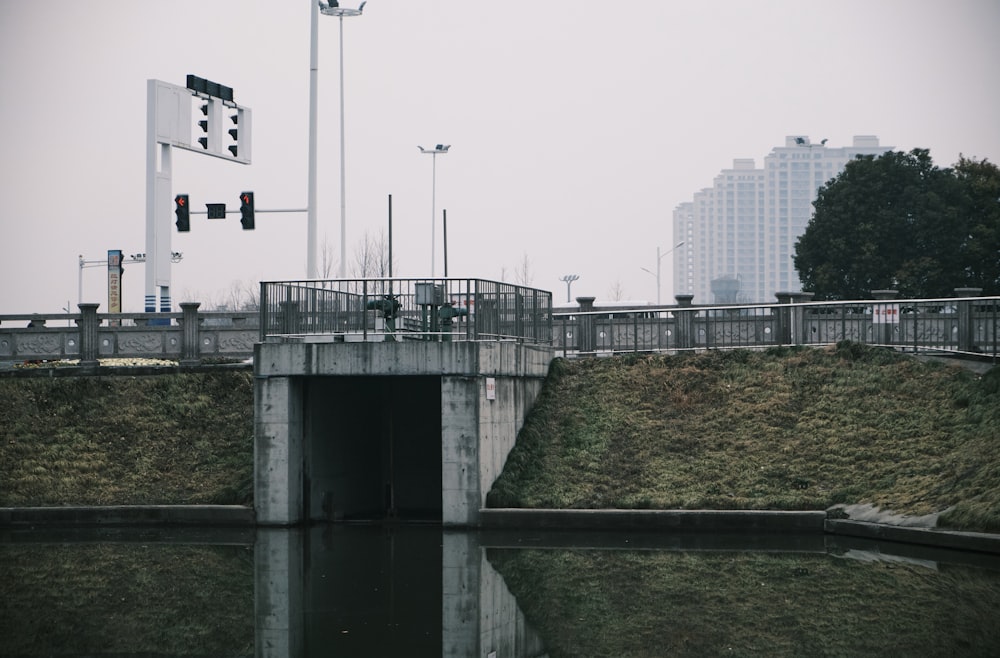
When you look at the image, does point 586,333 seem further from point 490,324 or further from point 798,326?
point 490,324

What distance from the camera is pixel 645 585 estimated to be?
16234mm

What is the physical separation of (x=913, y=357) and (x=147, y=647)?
18.3 m

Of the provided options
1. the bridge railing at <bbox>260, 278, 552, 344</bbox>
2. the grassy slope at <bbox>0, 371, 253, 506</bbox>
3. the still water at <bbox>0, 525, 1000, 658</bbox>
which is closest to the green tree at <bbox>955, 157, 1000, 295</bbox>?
the bridge railing at <bbox>260, 278, 552, 344</bbox>

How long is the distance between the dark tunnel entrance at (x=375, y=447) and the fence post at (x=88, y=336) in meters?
6.98

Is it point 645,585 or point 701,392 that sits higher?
point 701,392

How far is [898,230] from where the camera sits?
191ft

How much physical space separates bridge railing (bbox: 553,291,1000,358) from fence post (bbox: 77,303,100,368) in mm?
10663

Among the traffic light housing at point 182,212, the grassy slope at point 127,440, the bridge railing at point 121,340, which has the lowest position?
the grassy slope at point 127,440

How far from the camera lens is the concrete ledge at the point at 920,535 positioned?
18188 millimetres

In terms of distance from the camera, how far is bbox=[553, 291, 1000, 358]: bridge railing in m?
26.4

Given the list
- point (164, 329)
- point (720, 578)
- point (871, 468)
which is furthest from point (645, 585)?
point (164, 329)

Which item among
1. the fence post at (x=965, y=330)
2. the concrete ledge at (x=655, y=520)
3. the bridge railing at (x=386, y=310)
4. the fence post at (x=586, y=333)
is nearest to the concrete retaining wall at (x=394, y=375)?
the bridge railing at (x=386, y=310)

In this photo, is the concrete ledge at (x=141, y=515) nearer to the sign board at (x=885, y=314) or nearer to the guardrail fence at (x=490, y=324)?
the guardrail fence at (x=490, y=324)

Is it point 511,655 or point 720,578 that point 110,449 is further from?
point 511,655
